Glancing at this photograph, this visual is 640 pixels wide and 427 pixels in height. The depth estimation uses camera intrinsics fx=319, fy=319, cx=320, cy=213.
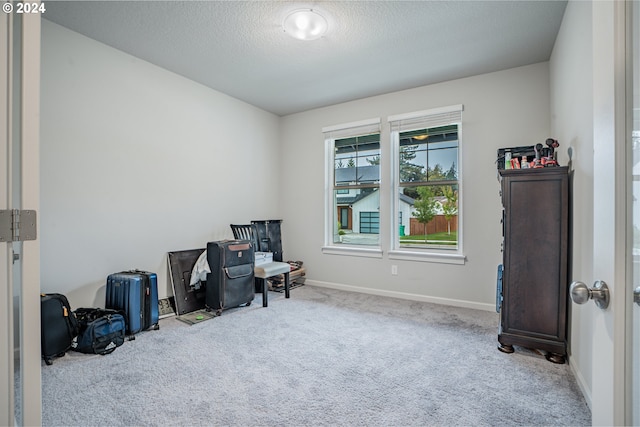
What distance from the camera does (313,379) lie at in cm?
213

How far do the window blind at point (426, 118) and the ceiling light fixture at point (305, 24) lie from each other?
69.6 inches

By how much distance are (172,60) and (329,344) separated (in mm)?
3217

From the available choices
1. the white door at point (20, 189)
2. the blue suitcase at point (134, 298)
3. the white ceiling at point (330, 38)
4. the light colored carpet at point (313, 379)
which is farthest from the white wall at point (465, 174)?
the white door at point (20, 189)

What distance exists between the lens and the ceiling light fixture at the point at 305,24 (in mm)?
2514

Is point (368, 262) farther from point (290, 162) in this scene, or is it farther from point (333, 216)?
point (290, 162)

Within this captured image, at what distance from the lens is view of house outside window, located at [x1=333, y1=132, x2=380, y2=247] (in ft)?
14.7

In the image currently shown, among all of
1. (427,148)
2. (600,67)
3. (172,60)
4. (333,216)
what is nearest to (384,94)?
(427,148)

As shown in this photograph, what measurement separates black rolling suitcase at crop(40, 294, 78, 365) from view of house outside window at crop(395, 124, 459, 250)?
3.53 metres

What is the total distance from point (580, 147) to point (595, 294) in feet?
6.02

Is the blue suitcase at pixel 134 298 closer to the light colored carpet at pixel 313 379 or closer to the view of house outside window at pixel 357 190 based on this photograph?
the light colored carpet at pixel 313 379

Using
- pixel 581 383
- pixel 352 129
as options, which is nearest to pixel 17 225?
pixel 581 383

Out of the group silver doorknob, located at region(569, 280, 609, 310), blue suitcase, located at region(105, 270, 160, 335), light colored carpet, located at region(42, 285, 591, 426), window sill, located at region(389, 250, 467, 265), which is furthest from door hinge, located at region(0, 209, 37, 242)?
window sill, located at region(389, 250, 467, 265)

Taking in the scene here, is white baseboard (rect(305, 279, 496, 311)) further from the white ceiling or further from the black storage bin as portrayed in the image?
the white ceiling

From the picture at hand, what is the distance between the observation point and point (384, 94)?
4277 millimetres
